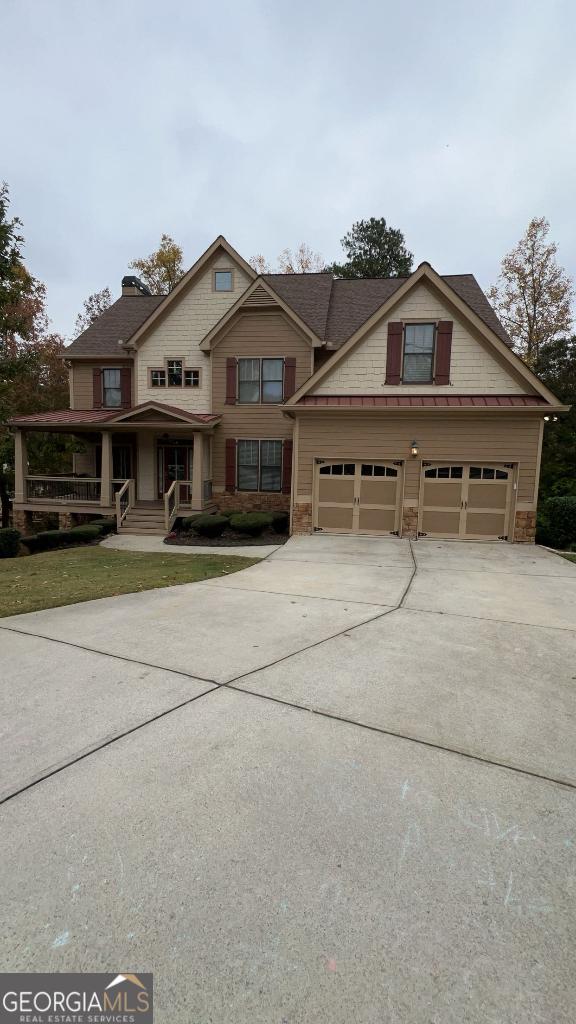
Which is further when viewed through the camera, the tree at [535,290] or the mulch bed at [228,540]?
the tree at [535,290]

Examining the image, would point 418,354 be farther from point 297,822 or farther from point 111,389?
point 297,822

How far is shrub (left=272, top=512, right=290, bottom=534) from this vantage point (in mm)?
15161

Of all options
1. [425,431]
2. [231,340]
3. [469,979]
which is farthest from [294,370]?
[469,979]

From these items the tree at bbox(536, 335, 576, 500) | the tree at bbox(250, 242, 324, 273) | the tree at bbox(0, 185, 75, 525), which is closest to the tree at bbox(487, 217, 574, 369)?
the tree at bbox(536, 335, 576, 500)

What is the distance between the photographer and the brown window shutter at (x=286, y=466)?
1728 centimetres

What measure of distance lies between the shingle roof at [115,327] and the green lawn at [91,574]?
9594mm

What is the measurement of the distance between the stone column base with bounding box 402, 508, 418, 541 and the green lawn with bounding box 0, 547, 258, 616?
530 cm

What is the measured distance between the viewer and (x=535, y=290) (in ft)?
84.4

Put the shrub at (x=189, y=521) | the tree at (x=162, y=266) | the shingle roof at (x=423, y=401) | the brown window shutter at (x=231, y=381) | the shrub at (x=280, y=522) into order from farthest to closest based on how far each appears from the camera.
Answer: the tree at (x=162, y=266) → the brown window shutter at (x=231, y=381) → the shrub at (x=280, y=522) → the shrub at (x=189, y=521) → the shingle roof at (x=423, y=401)

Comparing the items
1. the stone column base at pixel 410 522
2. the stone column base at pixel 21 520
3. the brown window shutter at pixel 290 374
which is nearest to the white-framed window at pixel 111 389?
the stone column base at pixel 21 520

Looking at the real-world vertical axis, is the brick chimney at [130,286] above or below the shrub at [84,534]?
above

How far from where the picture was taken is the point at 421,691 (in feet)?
13.4

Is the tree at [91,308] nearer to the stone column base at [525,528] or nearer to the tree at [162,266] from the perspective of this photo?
→ the tree at [162,266]

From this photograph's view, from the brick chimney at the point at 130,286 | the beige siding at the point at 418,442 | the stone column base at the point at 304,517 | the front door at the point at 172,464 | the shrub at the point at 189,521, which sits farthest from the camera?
the brick chimney at the point at 130,286
